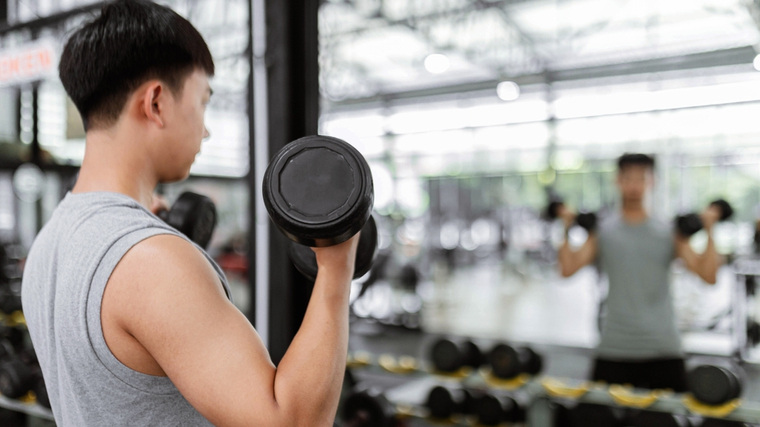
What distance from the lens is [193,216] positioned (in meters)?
1.23

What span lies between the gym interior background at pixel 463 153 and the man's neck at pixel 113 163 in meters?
1.08

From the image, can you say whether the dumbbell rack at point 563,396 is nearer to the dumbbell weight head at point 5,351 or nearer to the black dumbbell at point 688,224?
the black dumbbell at point 688,224

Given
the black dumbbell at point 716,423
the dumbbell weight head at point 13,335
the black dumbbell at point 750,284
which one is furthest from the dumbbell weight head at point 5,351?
the black dumbbell at point 750,284

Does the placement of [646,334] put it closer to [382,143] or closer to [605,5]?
[605,5]

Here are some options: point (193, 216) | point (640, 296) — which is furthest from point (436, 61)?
point (193, 216)

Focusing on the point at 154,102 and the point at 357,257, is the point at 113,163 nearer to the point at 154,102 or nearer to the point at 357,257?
the point at 154,102

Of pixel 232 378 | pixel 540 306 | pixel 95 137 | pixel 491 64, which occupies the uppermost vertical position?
pixel 491 64

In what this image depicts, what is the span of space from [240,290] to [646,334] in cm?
401

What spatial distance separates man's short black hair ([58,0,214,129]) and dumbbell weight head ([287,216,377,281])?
0.32m

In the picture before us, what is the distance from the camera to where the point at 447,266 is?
827 cm

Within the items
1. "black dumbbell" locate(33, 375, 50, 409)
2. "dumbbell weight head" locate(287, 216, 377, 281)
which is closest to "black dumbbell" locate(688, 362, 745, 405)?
"dumbbell weight head" locate(287, 216, 377, 281)

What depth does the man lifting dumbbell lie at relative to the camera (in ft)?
2.05

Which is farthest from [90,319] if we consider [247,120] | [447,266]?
[447,266]

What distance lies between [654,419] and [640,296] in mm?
485
